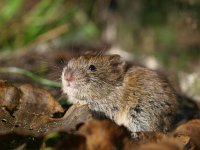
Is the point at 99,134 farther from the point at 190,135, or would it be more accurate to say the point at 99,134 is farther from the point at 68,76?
the point at 68,76

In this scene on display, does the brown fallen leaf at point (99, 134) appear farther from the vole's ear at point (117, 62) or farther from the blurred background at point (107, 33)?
the blurred background at point (107, 33)

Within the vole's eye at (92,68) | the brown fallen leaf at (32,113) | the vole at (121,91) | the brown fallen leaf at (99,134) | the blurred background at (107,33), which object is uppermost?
the blurred background at (107,33)

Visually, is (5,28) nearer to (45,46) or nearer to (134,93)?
(45,46)

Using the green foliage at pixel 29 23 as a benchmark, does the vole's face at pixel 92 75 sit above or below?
below

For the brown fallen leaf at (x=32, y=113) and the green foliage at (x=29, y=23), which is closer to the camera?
the brown fallen leaf at (x=32, y=113)

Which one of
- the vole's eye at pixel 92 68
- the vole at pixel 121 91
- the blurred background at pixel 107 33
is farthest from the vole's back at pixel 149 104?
the blurred background at pixel 107 33

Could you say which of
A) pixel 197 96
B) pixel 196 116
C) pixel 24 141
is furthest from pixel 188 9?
pixel 24 141

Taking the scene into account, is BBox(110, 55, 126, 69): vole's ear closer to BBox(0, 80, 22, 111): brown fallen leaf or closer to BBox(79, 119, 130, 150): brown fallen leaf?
BBox(0, 80, 22, 111): brown fallen leaf

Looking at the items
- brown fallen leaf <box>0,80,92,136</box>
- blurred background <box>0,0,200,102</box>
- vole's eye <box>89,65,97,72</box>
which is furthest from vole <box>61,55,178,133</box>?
blurred background <box>0,0,200,102</box>
